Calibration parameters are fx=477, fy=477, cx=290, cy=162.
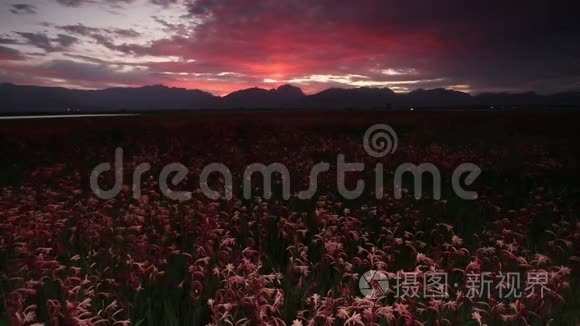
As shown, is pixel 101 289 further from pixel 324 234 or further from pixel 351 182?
pixel 351 182

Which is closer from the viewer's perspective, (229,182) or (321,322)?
(321,322)

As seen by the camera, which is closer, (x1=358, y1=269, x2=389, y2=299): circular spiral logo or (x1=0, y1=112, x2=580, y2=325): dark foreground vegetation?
(x1=0, y1=112, x2=580, y2=325): dark foreground vegetation

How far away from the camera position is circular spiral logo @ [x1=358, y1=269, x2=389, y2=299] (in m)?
4.41

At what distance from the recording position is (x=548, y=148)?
55.5ft

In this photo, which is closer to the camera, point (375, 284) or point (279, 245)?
point (375, 284)

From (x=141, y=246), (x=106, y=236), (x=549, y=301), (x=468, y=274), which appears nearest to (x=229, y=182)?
(x=106, y=236)

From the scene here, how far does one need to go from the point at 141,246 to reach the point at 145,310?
2.63 ft

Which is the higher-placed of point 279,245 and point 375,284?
point 375,284

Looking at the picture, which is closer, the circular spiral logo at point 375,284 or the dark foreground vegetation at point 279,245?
the dark foreground vegetation at point 279,245

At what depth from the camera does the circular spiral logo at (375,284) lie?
4.41 metres

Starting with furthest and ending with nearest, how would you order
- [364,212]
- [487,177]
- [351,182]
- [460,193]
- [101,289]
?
1. [487,177]
2. [351,182]
3. [460,193]
4. [364,212]
5. [101,289]

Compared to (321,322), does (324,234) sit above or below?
above

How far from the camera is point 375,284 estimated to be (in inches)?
174

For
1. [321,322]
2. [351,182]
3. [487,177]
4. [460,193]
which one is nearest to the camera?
[321,322]
